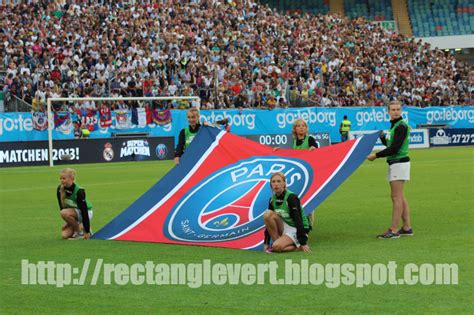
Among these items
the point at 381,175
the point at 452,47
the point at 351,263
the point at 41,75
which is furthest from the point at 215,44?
the point at 351,263

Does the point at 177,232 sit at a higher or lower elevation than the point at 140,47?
lower

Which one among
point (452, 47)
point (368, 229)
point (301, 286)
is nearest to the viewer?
point (301, 286)

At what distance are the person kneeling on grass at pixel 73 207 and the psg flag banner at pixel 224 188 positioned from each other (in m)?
0.31

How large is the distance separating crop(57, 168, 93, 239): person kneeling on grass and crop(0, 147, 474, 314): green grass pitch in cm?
30

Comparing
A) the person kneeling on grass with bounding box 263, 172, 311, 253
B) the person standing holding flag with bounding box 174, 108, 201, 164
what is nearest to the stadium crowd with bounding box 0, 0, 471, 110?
the person standing holding flag with bounding box 174, 108, 201, 164

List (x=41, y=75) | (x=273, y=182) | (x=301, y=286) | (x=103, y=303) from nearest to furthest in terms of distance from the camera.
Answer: (x=103, y=303) → (x=301, y=286) → (x=273, y=182) → (x=41, y=75)

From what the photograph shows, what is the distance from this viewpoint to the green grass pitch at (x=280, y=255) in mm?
8500

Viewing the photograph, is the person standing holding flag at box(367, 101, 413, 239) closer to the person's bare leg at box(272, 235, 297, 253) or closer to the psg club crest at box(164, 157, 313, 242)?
the psg club crest at box(164, 157, 313, 242)

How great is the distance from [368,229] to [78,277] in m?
5.34

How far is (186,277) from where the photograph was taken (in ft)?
32.8

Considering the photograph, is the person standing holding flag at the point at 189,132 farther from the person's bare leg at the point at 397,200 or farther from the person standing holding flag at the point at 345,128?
the person standing holding flag at the point at 345,128

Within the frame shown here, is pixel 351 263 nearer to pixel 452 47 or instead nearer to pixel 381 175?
pixel 381 175

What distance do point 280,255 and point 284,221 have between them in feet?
1.77

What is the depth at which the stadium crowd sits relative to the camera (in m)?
37.9
